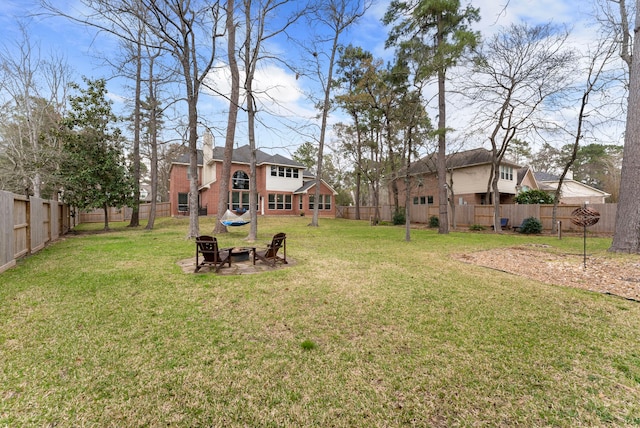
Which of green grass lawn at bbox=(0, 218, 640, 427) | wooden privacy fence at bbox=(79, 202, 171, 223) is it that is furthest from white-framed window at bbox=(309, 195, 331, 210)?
green grass lawn at bbox=(0, 218, 640, 427)

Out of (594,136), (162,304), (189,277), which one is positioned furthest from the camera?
(594,136)

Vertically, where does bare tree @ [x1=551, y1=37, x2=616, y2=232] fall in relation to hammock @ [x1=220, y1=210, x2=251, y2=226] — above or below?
above

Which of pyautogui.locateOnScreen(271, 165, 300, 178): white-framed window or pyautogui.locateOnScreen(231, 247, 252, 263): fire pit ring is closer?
pyautogui.locateOnScreen(231, 247, 252, 263): fire pit ring

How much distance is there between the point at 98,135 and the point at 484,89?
21589 mm

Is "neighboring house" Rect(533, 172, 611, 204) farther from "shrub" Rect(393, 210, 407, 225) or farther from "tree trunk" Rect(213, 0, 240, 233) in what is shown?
"tree trunk" Rect(213, 0, 240, 233)

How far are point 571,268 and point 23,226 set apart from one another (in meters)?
14.2

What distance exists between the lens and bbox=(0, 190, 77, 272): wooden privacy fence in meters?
5.89

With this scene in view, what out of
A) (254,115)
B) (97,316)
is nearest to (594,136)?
(254,115)

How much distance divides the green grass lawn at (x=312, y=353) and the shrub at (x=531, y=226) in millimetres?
12919

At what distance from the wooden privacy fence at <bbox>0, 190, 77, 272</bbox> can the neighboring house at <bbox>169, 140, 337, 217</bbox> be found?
533 inches

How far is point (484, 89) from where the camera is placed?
50.5 feet

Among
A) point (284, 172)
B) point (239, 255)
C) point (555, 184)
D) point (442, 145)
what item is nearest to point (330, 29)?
point (442, 145)

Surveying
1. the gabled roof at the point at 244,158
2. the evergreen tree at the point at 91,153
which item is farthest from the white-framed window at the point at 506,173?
the evergreen tree at the point at 91,153

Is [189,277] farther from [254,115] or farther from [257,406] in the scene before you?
[254,115]
